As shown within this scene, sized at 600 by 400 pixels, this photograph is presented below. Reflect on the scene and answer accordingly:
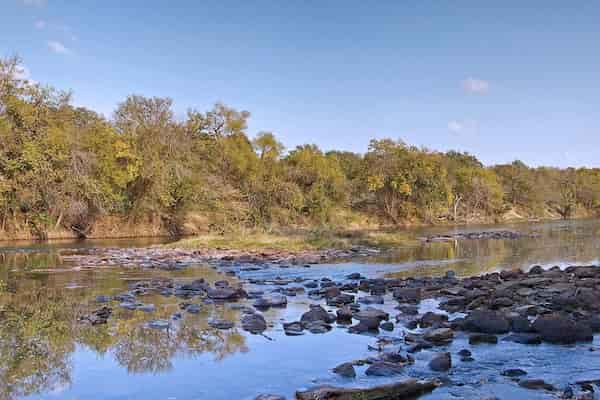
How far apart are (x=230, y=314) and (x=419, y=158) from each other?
226 feet

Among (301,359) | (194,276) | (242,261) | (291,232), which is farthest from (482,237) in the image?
(301,359)

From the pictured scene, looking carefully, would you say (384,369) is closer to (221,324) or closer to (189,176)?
(221,324)

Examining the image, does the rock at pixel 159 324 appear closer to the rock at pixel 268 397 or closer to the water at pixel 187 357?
the water at pixel 187 357

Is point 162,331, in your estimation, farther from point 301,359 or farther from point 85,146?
point 85,146

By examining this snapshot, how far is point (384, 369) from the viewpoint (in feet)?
29.9

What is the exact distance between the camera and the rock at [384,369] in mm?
9016

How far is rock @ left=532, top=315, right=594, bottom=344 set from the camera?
11.1 metres

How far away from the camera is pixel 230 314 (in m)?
14.5

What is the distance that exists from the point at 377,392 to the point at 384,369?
1.10 meters

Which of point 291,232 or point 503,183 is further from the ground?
point 503,183

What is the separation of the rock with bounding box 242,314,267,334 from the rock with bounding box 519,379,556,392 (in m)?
6.00

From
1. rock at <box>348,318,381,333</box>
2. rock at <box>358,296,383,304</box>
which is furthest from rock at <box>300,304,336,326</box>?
rock at <box>358,296,383,304</box>

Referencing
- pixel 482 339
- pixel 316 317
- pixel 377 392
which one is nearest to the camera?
pixel 377 392

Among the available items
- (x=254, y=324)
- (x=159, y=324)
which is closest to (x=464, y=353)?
(x=254, y=324)
